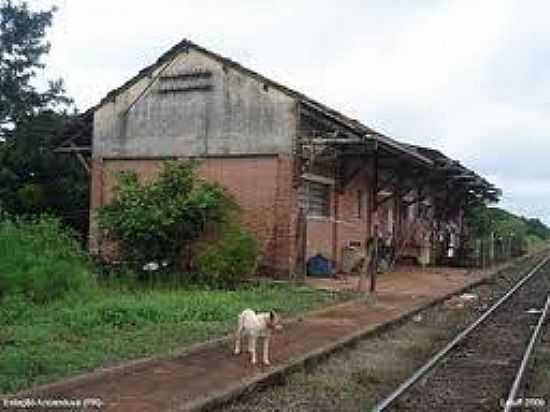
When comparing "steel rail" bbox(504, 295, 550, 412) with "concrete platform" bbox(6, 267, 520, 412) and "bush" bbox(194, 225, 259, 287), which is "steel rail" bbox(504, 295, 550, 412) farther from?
"bush" bbox(194, 225, 259, 287)

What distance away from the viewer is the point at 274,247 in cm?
2403

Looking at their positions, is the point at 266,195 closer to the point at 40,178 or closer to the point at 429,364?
the point at 40,178

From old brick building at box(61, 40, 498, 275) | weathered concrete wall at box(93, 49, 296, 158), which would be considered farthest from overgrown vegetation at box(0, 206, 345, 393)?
weathered concrete wall at box(93, 49, 296, 158)

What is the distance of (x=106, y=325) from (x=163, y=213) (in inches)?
331

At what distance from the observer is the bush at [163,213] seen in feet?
71.0

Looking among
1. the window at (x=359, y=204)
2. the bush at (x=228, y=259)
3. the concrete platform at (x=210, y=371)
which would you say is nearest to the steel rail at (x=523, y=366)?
the concrete platform at (x=210, y=371)

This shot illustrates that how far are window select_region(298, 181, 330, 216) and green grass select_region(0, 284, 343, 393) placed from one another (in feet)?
20.7

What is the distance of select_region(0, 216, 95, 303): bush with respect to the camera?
15.2 meters

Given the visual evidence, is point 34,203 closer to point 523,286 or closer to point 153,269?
point 153,269

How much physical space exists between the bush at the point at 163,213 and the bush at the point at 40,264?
3875 millimetres

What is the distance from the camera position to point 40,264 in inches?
619

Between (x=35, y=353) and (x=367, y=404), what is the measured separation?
3.61m

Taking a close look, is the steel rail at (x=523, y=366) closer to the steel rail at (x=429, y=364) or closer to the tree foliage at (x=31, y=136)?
the steel rail at (x=429, y=364)

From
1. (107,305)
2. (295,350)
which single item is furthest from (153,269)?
(295,350)
